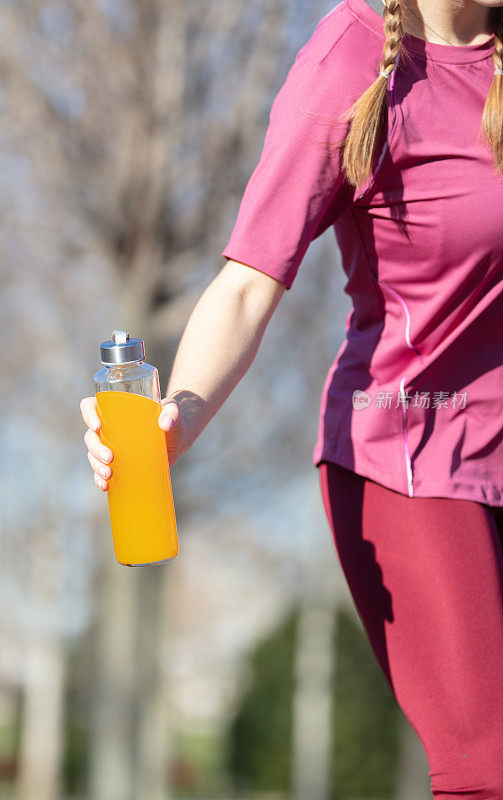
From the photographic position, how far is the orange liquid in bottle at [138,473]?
161cm

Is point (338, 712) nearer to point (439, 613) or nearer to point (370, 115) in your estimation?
point (439, 613)

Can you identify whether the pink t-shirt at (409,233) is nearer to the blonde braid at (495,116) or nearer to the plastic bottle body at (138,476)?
the blonde braid at (495,116)

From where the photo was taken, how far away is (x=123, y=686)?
27.3ft

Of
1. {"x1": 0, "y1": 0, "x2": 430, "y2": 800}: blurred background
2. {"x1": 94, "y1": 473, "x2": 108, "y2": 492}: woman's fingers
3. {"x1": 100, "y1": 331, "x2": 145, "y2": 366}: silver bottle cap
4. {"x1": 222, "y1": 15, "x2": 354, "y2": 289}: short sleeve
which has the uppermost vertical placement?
{"x1": 0, "y1": 0, "x2": 430, "y2": 800}: blurred background

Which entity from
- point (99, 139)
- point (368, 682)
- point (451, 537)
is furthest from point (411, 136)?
point (368, 682)

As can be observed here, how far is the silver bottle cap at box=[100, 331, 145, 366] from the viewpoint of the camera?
1.64m

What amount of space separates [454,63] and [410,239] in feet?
1.02

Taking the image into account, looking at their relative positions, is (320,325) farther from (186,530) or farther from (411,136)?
(411,136)

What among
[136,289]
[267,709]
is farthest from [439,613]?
[267,709]

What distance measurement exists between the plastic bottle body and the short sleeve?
32 cm

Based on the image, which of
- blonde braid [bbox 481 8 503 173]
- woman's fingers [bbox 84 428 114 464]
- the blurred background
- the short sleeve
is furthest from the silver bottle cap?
the blurred background

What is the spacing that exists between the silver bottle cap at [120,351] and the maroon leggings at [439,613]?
504 mm

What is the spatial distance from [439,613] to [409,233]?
24.7 inches

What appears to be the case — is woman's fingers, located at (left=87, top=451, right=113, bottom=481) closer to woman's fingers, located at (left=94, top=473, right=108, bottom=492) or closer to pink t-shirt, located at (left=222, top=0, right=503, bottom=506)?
woman's fingers, located at (left=94, top=473, right=108, bottom=492)
